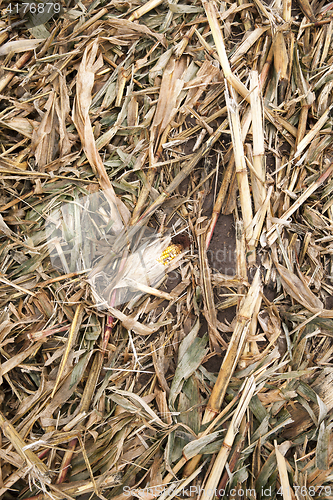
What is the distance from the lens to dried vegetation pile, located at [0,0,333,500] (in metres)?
1.20

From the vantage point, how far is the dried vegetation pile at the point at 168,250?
1.20 m

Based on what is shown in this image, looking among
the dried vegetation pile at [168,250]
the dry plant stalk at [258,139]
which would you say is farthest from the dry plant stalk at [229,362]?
the dry plant stalk at [258,139]

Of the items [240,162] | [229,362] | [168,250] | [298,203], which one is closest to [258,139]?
[240,162]

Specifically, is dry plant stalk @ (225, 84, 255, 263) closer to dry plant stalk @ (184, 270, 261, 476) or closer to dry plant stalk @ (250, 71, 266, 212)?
dry plant stalk @ (250, 71, 266, 212)

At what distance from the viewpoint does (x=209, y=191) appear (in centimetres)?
139

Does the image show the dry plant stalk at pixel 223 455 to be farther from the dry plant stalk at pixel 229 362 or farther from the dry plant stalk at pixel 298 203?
the dry plant stalk at pixel 298 203

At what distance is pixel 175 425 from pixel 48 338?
58cm

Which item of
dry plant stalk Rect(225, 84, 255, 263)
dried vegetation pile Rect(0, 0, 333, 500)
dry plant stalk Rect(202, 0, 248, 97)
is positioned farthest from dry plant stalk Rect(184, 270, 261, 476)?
dry plant stalk Rect(202, 0, 248, 97)

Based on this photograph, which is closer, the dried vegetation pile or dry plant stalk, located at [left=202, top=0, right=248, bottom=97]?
the dried vegetation pile

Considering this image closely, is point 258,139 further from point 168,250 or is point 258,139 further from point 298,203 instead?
point 168,250

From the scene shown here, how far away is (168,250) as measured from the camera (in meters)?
1.32

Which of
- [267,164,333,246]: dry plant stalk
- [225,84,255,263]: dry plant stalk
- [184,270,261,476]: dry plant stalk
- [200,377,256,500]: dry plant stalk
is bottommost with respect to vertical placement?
[200,377,256,500]: dry plant stalk

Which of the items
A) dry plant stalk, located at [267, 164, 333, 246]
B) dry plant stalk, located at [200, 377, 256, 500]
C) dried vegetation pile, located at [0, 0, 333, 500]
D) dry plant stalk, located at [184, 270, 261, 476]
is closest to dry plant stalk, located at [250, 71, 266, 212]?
dried vegetation pile, located at [0, 0, 333, 500]

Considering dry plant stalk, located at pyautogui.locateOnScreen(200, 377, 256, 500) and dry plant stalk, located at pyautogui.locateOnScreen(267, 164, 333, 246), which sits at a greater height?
dry plant stalk, located at pyautogui.locateOnScreen(267, 164, 333, 246)
